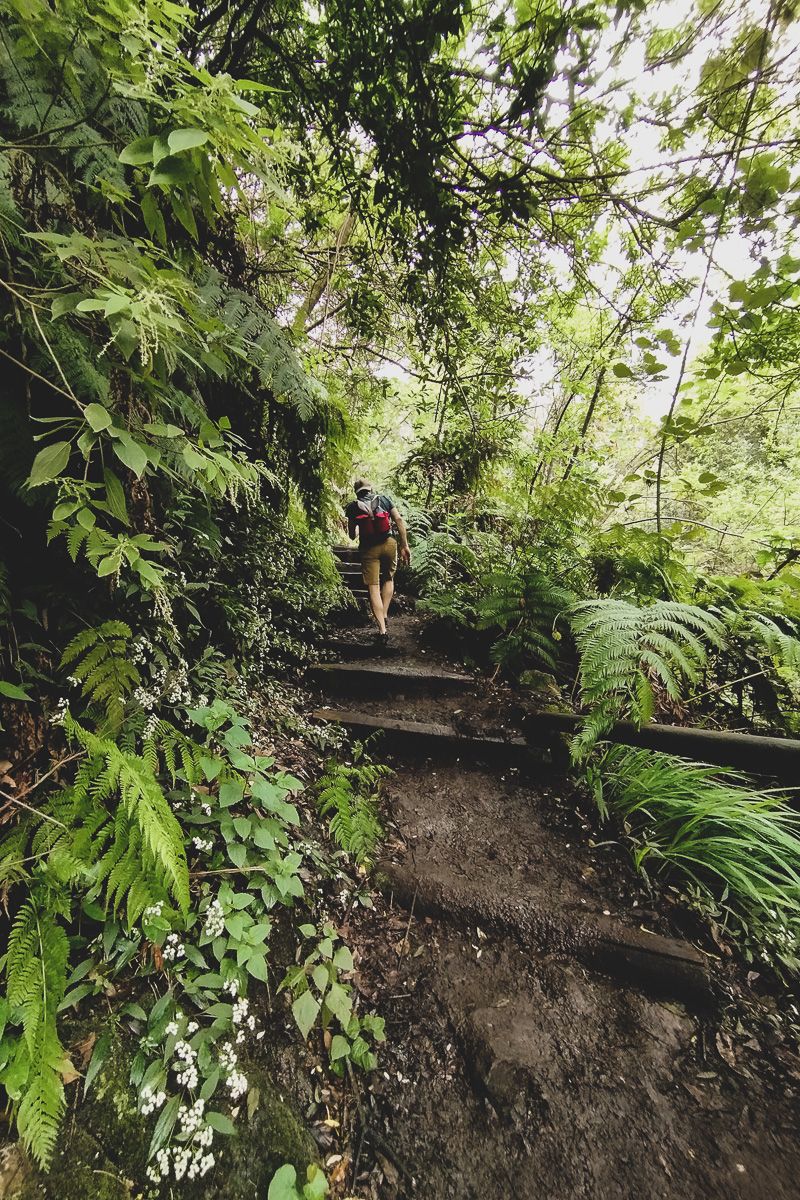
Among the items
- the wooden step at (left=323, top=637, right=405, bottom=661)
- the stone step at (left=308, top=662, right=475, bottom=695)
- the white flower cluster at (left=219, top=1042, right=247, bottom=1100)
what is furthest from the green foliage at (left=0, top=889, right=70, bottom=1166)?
the wooden step at (left=323, top=637, right=405, bottom=661)

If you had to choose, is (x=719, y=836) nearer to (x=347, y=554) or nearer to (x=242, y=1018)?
(x=242, y=1018)

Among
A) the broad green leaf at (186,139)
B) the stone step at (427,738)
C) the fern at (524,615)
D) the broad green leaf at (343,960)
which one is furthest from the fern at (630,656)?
the broad green leaf at (186,139)

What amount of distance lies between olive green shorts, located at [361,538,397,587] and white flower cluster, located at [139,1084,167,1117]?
431 cm

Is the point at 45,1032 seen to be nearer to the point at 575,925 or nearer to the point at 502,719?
the point at 575,925

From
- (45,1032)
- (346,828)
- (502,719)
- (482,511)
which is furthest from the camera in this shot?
(482,511)

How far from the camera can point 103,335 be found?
1.63 m

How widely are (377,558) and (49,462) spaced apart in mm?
4065

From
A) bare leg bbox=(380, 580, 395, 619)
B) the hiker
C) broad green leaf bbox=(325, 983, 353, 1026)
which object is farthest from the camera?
bare leg bbox=(380, 580, 395, 619)

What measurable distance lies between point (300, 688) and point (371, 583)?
1.71m

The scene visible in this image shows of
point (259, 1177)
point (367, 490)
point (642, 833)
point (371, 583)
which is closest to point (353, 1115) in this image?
point (259, 1177)

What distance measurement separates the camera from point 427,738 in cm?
382

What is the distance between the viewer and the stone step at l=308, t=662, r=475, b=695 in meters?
4.42

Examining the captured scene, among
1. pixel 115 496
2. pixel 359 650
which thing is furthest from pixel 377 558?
pixel 115 496

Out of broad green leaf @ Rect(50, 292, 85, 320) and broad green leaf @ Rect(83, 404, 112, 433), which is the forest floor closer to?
broad green leaf @ Rect(83, 404, 112, 433)
